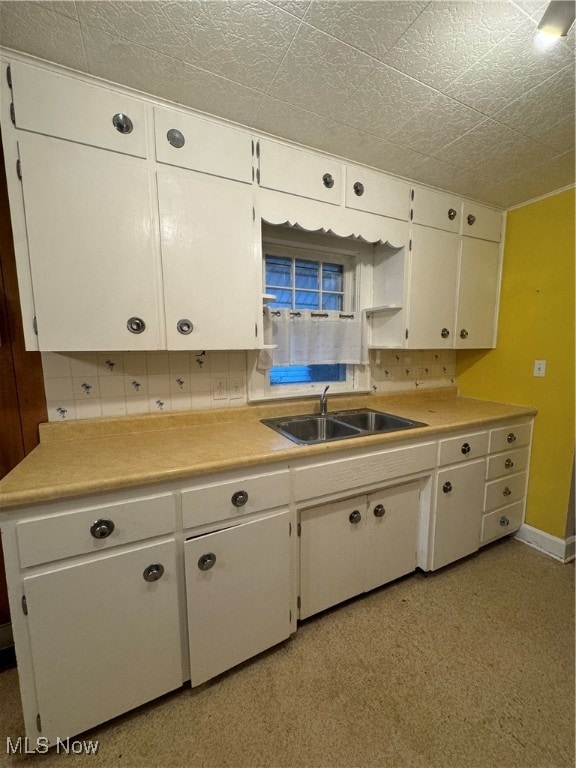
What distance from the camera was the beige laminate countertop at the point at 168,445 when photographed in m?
0.94

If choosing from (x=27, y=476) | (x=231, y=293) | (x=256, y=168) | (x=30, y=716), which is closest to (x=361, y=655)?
(x=30, y=716)

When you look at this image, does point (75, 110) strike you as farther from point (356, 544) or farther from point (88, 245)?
point (356, 544)

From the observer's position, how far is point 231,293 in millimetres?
1368

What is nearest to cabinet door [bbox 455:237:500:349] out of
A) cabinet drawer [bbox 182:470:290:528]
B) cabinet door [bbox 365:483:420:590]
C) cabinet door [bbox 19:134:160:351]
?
cabinet door [bbox 365:483:420:590]

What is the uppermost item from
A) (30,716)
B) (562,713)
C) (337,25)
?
(337,25)

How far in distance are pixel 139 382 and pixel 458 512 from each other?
1.95 metres

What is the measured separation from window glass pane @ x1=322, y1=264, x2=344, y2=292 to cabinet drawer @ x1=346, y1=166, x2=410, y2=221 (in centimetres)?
43

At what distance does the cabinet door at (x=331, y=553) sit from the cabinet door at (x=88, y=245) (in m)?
1.09

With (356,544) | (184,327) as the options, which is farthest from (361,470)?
(184,327)

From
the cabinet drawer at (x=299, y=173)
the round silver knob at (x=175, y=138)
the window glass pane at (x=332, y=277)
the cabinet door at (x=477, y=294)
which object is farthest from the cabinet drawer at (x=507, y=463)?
the round silver knob at (x=175, y=138)

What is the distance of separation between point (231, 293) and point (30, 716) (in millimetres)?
1622

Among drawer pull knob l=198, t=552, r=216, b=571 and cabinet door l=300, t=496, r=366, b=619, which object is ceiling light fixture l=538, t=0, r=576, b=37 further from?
drawer pull knob l=198, t=552, r=216, b=571

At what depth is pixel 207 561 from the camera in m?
1.09

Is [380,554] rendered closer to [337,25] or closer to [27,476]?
[27,476]
